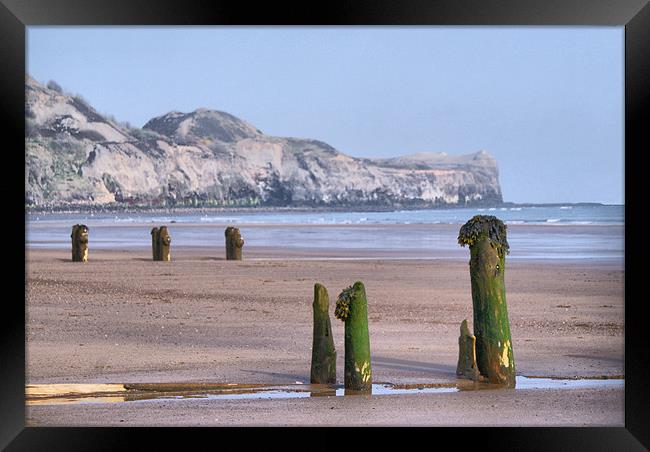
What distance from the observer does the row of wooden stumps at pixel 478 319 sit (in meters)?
8.78

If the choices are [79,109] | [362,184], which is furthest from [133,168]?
[362,184]

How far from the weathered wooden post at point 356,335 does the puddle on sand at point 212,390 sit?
107 mm

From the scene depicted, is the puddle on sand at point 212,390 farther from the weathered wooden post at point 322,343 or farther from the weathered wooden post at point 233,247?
the weathered wooden post at point 233,247

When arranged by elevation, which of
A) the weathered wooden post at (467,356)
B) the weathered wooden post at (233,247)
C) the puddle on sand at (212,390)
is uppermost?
the weathered wooden post at (233,247)

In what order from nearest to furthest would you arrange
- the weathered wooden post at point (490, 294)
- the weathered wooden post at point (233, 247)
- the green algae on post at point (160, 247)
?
the weathered wooden post at point (490, 294) < the green algae on post at point (160, 247) < the weathered wooden post at point (233, 247)

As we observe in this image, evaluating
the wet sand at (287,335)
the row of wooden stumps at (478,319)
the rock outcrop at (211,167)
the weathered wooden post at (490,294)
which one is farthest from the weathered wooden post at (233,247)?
the rock outcrop at (211,167)

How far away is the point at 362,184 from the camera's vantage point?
277 feet

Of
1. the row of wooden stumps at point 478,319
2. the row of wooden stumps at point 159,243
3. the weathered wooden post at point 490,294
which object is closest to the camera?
the row of wooden stumps at point 478,319

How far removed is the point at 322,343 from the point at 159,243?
15.5m

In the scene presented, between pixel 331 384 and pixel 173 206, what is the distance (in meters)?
69.9

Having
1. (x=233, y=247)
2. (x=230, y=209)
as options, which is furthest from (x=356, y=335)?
(x=230, y=209)

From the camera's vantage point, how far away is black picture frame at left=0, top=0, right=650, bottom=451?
7.42 metres

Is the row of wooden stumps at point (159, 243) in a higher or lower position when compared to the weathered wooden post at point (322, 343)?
higher

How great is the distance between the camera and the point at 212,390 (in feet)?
31.8
